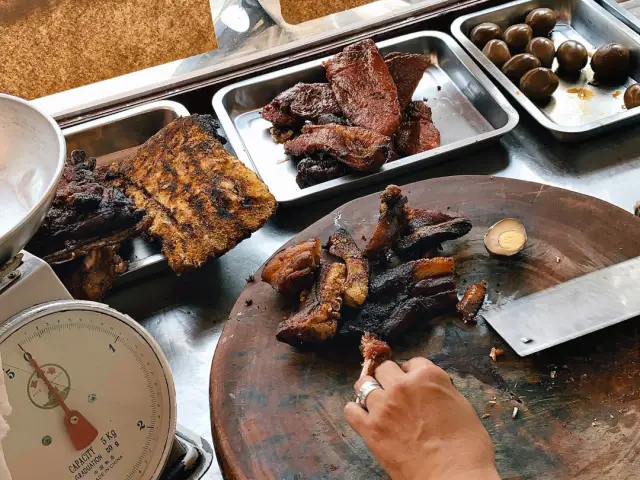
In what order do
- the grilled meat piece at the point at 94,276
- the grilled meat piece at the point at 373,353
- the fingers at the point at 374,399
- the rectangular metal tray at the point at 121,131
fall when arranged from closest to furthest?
the fingers at the point at 374,399
the grilled meat piece at the point at 373,353
the grilled meat piece at the point at 94,276
the rectangular metal tray at the point at 121,131

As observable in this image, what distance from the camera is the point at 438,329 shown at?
1.36 meters

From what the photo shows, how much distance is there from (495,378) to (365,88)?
43.0 inches

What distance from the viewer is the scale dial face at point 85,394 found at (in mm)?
947

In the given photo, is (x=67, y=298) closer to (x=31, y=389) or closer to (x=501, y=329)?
(x=31, y=389)

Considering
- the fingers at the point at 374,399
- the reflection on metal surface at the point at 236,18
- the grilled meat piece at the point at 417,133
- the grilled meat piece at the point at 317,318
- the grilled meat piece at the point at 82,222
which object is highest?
the reflection on metal surface at the point at 236,18

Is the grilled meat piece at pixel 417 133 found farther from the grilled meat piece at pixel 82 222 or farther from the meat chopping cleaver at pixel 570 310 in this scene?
the grilled meat piece at pixel 82 222

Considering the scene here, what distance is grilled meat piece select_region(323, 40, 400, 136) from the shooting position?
6.34ft

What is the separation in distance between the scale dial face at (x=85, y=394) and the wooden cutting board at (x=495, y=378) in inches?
7.5

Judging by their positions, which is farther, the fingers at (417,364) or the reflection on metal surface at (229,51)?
the reflection on metal surface at (229,51)

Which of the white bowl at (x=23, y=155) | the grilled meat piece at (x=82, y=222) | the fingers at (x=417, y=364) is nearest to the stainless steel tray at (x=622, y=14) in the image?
the fingers at (x=417, y=364)

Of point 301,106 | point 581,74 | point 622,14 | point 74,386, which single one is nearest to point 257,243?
point 301,106

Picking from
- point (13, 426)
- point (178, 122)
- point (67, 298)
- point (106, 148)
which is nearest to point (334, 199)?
point (178, 122)

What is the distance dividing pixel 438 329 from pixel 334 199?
24.7 inches

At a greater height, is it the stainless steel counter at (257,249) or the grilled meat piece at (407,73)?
the grilled meat piece at (407,73)
